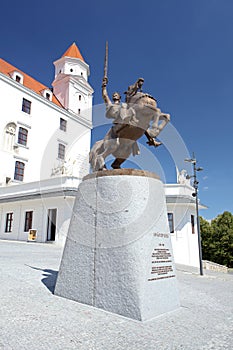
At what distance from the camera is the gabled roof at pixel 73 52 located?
38.0 m

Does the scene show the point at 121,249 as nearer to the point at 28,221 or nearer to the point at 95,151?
the point at 95,151

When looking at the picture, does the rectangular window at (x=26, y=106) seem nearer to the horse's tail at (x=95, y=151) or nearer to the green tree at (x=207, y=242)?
the horse's tail at (x=95, y=151)

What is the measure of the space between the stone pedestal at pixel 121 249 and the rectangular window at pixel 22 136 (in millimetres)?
24826

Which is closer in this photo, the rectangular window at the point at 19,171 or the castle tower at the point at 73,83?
the rectangular window at the point at 19,171

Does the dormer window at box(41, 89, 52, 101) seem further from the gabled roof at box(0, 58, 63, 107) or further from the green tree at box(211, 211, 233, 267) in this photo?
the green tree at box(211, 211, 233, 267)

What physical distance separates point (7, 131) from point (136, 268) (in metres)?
25.6

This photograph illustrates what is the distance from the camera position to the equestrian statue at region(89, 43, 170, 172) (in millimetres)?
5215

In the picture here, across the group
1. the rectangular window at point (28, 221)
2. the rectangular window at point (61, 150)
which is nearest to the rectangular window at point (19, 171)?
the rectangular window at point (61, 150)

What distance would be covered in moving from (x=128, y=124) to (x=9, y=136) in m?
24.4

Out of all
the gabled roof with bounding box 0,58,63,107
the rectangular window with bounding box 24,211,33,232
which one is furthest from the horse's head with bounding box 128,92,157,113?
the gabled roof with bounding box 0,58,63,107

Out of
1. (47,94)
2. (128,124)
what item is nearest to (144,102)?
(128,124)

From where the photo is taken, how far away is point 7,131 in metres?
26.4

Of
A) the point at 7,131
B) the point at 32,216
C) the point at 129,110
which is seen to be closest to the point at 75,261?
the point at 129,110

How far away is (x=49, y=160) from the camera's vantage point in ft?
81.7
